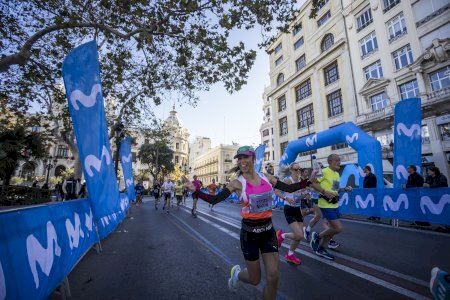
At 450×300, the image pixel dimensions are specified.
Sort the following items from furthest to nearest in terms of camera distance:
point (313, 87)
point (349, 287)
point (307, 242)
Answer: point (313, 87) → point (307, 242) → point (349, 287)

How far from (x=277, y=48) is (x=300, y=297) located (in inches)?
1743

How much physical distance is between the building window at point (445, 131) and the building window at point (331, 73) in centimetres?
1244

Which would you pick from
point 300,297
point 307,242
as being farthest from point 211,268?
point 307,242

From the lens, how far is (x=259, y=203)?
3.04m

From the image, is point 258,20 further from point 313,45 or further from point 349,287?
point 313,45

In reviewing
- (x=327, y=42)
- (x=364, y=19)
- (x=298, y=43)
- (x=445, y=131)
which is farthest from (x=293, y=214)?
(x=298, y=43)

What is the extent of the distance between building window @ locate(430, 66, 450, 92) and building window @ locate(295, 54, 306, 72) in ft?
54.4

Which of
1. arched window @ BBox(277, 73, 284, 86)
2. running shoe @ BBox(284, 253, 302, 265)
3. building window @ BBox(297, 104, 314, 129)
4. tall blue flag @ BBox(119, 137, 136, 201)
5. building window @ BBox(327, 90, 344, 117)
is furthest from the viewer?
arched window @ BBox(277, 73, 284, 86)

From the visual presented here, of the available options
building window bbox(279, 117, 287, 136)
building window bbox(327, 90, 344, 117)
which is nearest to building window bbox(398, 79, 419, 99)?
building window bbox(327, 90, 344, 117)

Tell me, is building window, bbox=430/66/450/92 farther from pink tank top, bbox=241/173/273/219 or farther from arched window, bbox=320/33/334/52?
pink tank top, bbox=241/173/273/219

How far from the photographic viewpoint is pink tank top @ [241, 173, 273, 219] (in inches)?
118

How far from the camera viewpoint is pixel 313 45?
3312cm

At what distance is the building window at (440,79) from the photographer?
1980cm

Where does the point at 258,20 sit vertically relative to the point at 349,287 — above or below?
above
